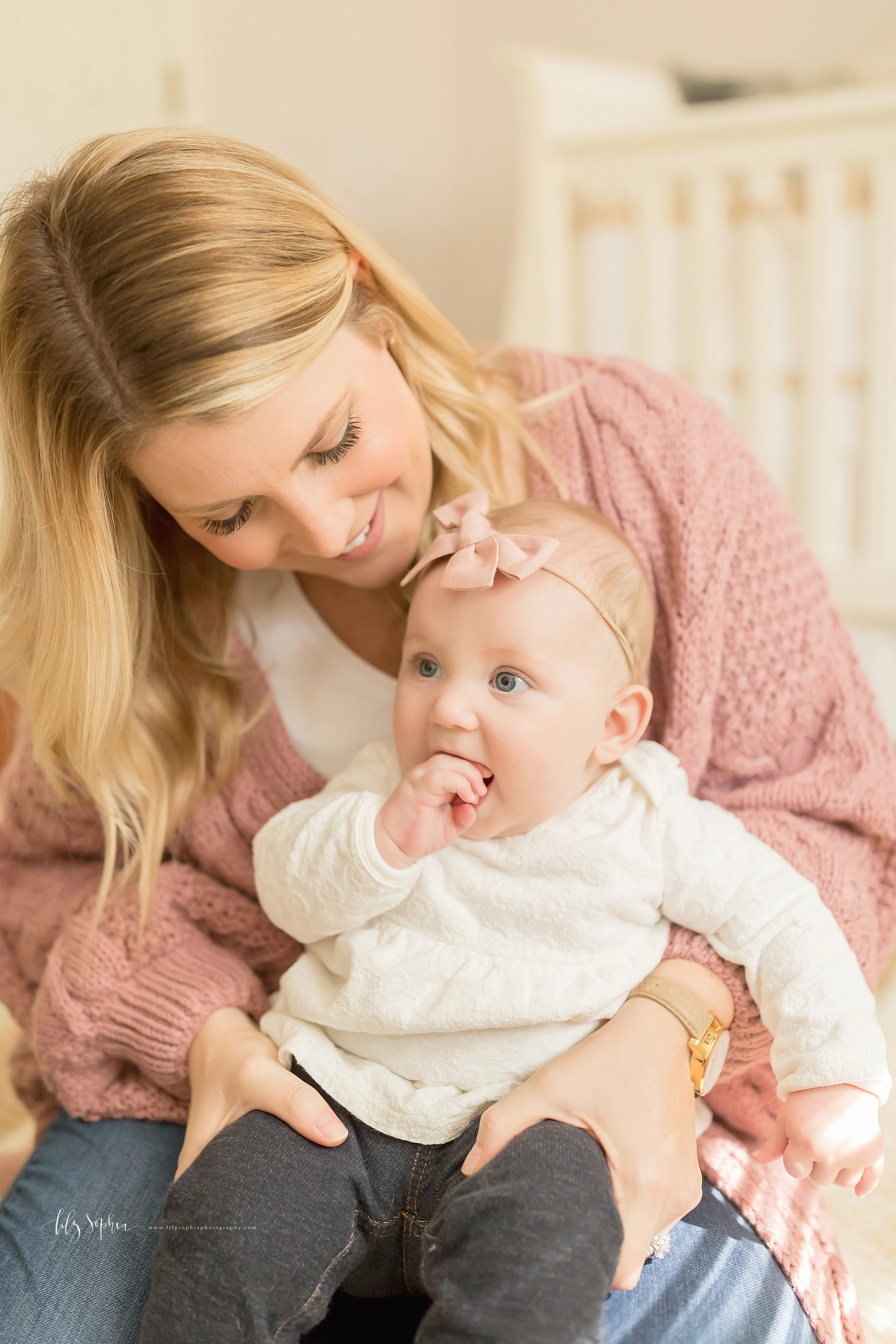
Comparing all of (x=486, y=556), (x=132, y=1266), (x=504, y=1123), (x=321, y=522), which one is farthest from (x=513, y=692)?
(x=132, y=1266)

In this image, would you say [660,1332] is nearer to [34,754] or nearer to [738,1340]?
[738,1340]

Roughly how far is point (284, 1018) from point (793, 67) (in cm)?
228

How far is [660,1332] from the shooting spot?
81 centimetres

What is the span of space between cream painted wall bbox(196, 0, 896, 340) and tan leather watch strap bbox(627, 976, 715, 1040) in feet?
7.50

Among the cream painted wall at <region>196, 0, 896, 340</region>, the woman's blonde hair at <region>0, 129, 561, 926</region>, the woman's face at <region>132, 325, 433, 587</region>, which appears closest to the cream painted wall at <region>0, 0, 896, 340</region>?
the cream painted wall at <region>196, 0, 896, 340</region>

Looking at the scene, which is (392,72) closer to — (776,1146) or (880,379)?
(880,379)

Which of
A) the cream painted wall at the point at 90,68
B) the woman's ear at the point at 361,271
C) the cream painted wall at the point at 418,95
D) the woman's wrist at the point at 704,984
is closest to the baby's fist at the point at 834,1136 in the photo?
the woman's wrist at the point at 704,984

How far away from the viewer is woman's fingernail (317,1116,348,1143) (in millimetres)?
862

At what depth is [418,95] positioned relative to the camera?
9.25 feet

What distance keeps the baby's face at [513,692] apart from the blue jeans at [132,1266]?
0.36 m

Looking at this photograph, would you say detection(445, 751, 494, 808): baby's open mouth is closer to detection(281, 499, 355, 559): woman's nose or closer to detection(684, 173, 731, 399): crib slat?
detection(281, 499, 355, 559): woman's nose

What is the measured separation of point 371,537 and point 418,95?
2249 mm

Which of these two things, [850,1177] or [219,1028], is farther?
[219,1028]

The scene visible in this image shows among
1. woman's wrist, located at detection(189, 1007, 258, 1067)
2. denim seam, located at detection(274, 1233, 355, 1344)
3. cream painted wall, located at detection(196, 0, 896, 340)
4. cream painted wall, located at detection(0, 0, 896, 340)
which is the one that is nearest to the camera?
denim seam, located at detection(274, 1233, 355, 1344)
